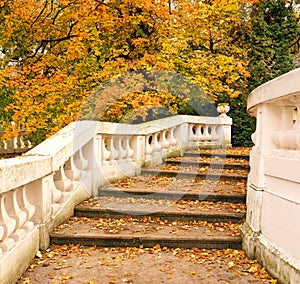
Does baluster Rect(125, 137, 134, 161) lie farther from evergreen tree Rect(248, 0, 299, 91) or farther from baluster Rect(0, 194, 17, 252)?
evergreen tree Rect(248, 0, 299, 91)

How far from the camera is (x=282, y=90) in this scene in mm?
3389

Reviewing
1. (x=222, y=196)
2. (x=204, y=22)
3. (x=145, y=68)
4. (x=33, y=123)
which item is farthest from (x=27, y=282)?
(x=204, y=22)

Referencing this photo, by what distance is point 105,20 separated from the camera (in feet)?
31.9

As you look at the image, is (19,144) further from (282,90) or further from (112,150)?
(282,90)

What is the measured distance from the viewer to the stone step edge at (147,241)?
14.4 ft

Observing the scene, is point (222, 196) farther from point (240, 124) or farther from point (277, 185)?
point (240, 124)

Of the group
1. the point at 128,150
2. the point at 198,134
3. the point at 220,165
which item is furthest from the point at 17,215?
the point at 198,134

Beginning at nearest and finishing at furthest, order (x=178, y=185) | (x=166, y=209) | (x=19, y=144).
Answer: (x=166, y=209), (x=178, y=185), (x=19, y=144)

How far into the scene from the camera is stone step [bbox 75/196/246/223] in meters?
5.06

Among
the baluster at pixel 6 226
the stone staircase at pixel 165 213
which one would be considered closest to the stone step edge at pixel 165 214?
the stone staircase at pixel 165 213

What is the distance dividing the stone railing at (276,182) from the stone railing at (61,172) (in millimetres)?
2152

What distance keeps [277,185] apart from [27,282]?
238 cm

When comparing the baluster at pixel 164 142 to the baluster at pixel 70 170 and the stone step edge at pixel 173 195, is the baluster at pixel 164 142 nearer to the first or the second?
the stone step edge at pixel 173 195

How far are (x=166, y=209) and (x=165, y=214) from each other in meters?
0.13
